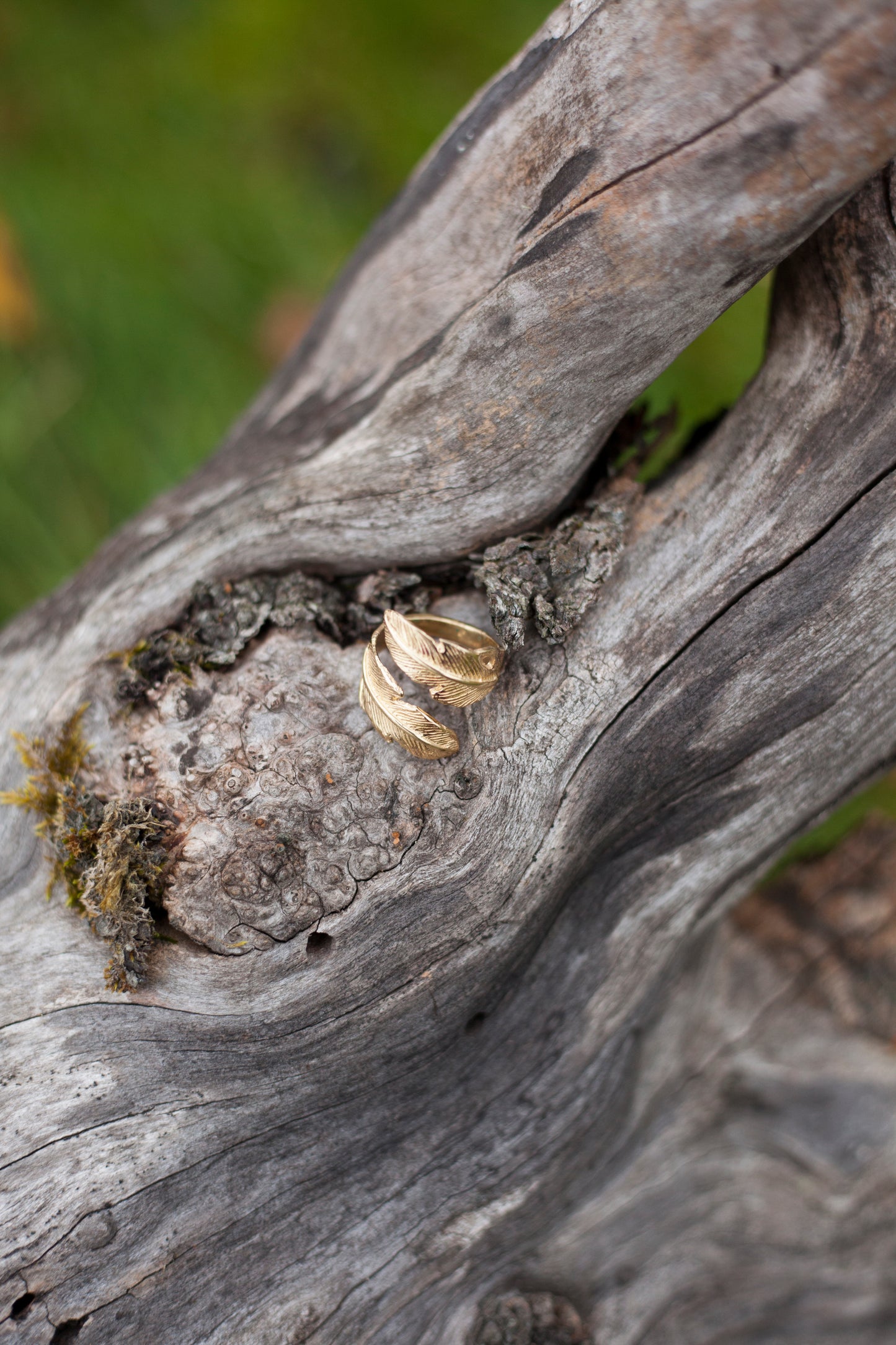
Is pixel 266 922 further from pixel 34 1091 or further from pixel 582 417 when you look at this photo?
pixel 582 417

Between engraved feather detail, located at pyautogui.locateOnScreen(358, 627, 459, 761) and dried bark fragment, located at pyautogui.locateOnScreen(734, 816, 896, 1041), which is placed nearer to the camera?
engraved feather detail, located at pyautogui.locateOnScreen(358, 627, 459, 761)

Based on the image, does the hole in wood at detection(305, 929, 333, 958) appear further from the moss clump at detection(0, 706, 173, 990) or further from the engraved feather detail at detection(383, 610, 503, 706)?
the engraved feather detail at detection(383, 610, 503, 706)

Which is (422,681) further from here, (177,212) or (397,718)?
(177,212)

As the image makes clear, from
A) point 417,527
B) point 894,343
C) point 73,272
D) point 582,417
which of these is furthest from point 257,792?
point 73,272

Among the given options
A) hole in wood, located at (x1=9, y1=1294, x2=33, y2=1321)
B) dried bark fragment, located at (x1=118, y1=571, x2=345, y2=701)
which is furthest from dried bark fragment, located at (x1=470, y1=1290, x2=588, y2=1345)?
dried bark fragment, located at (x1=118, y1=571, x2=345, y2=701)

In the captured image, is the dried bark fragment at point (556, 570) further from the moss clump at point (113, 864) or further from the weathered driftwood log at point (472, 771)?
the moss clump at point (113, 864)

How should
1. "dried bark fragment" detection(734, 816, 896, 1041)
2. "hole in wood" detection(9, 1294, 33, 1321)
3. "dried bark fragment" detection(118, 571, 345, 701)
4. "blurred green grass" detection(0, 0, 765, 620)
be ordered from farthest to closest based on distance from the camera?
1. "blurred green grass" detection(0, 0, 765, 620)
2. "dried bark fragment" detection(734, 816, 896, 1041)
3. "dried bark fragment" detection(118, 571, 345, 701)
4. "hole in wood" detection(9, 1294, 33, 1321)

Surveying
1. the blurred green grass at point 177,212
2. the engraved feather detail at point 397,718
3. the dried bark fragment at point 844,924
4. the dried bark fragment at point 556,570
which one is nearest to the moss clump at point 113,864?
the engraved feather detail at point 397,718
